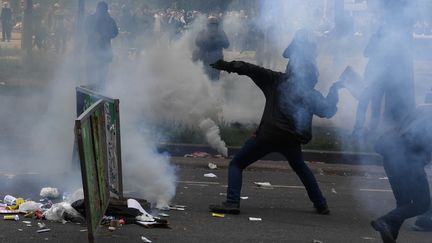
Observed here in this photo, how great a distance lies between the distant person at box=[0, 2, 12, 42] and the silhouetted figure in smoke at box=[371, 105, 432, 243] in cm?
1962

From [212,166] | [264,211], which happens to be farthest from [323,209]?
[212,166]

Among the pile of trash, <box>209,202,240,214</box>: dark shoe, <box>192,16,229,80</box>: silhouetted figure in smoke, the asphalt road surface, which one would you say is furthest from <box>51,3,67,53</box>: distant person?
the pile of trash

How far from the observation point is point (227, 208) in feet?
26.0

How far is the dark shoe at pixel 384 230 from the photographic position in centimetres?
641

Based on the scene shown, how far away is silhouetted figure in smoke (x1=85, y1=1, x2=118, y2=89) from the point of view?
14055 millimetres

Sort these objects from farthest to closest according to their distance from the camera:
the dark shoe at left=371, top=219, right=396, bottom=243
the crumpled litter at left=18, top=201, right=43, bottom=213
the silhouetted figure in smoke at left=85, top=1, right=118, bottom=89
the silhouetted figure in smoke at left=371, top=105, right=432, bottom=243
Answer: the silhouetted figure in smoke at left=85, top=1, right=118, bottom=89
the crumpled litter at left=18, top=201, right=43, bottom=213
the silhouetted figure in smoke at left=371, top=105, right=432, bottom=243
the dark shoe at left=371, top=219, right=396, bottom=243

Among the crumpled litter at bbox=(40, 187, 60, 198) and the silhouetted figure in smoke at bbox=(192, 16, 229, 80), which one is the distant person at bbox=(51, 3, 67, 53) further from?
the crumpled litter at bbox=(40, 187, 60, 198)

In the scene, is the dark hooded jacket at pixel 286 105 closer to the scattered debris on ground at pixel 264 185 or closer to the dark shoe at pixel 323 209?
the dark shoe at pixel 323 209

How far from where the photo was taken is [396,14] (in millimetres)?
7215

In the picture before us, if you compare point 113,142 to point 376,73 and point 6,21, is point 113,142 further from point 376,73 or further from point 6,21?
point 6,21

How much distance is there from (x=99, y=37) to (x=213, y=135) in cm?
380

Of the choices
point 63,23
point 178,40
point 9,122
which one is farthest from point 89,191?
point 63,23

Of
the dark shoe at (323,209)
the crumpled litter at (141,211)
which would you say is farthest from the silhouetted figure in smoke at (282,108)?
the crumpled litter at (141,211)

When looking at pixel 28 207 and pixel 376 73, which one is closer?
pixel 28 207
